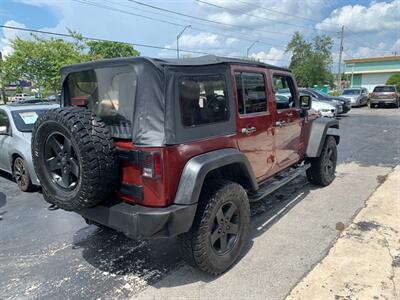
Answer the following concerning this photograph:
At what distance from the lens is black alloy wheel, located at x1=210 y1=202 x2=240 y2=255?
121 inches

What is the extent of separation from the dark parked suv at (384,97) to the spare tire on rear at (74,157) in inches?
992

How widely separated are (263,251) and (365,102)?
85.5 feet

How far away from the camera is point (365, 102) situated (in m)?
25.9

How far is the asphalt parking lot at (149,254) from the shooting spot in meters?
2.95

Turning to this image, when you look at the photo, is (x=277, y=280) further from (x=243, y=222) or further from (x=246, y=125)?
(x=246, y=125)

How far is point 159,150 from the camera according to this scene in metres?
2.59

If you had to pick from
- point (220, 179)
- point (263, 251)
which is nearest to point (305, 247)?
point (263, 251)

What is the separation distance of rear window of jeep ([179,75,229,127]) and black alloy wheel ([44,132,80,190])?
3.32ft

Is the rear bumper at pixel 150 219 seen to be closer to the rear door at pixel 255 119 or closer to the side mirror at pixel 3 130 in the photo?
the rear door at pixel 255 119

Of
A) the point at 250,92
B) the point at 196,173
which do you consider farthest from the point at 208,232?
the point at 250,92

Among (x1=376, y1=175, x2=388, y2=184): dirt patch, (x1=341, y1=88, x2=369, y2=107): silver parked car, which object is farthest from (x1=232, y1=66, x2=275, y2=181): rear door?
(x1=341, y1=88, x2=369, y2=107): silver parked car

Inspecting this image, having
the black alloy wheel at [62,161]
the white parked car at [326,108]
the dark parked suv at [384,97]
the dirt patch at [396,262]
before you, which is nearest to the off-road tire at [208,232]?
the black alloy wheel at [62,161]

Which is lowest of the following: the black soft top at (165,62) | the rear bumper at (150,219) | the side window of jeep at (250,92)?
the rear bumper at (150,219)

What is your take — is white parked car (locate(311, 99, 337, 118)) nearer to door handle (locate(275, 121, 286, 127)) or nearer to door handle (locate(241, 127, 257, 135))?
door handle (locate(275, 121, 286, 127))
